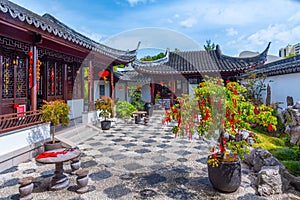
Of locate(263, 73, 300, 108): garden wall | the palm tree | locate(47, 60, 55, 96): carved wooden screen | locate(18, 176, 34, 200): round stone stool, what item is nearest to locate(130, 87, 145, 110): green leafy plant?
locate(47, 60, 55, 96): carved wooden screen

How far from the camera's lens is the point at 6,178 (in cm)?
333

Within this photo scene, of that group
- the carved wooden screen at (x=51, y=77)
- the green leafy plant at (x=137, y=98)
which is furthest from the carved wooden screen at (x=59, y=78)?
the green leafy plant at (x=137, y=98)

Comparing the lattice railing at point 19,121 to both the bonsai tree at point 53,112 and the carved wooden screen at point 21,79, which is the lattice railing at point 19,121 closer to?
the bonsai tree at point 53,112

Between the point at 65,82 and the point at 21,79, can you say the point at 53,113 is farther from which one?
the point at 65,82

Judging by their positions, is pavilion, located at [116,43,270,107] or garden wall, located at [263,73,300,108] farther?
pavilion, located at [116,43,270,107]

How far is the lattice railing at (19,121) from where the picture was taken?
3838 mm

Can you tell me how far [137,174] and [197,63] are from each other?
36.9 ft

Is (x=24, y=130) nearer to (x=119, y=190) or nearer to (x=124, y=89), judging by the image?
(x=119, y=190)

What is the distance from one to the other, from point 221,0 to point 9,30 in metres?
4.61

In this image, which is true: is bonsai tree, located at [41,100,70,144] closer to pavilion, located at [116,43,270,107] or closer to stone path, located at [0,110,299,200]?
stone path, located at [0,110,299,200]

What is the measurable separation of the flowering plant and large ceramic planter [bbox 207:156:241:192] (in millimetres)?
99

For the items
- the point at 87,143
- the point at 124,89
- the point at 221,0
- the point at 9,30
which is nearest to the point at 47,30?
the point at 9,30

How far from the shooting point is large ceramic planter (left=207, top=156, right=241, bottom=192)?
9.16 feet

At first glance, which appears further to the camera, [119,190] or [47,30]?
[47,30]
